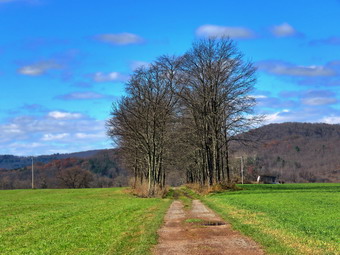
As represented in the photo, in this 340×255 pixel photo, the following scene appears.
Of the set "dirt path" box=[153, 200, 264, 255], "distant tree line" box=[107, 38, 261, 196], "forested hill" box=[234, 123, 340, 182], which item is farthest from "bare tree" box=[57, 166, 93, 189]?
"dirt path" box=[153, 200, 264, 255]

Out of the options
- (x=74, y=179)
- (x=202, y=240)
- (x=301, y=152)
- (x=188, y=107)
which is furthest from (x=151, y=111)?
(x=301, y=152)

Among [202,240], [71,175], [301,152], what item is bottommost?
[202,240]

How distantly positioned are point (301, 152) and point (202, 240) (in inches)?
6818

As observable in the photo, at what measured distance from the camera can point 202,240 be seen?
12.8 metres

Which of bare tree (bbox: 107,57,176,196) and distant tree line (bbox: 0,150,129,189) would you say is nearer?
bare tree (bbox: 107,57,176,196)

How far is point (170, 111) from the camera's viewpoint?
49094mm

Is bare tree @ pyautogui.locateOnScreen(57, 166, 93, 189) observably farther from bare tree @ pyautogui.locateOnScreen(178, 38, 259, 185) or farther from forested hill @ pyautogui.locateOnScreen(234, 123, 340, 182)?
bare tree @ pyautogui.locateOnScreen(178, 38, 259, 185)

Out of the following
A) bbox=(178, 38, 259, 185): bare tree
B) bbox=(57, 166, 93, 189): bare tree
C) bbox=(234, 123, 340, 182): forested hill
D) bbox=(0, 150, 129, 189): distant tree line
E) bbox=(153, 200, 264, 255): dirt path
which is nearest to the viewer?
bbox=(153, 200, 264, 255): dirt path

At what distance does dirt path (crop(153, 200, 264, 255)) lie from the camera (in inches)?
435

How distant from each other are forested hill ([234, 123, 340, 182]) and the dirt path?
149 meters

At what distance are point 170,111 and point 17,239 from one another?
3526 centimetres

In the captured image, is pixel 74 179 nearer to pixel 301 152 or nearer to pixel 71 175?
pixel 71 175

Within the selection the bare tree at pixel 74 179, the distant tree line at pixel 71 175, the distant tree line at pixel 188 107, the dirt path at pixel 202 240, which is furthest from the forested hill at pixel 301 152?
the dirt path at pixel 202 240

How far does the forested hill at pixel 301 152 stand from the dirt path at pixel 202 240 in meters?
149
